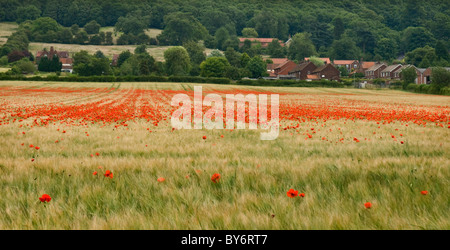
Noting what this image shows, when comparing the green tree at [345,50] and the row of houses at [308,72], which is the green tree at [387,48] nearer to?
the green tree at [345,50]

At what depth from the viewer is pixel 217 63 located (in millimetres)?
111812

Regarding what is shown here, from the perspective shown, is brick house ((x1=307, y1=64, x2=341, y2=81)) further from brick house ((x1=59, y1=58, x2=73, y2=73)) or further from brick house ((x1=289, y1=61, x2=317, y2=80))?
brick house ((x1=59, y1=58, x2=73, y2=73))

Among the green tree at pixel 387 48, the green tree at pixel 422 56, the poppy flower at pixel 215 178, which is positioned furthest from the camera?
the green tree at pixel 387 48

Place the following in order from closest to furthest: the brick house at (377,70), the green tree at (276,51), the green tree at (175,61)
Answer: the green tree at (175,61) < the brick house at (377,70) < the green tree at (276,51)

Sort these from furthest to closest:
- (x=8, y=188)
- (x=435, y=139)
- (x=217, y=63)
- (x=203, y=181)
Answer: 1. (x=217, y=63)
2. (x=435, y=139)
3. (x=203, y=181)
4. (x=8, y=188)

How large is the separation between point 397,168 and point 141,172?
358 centimetres

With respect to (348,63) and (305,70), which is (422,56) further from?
(305,70)

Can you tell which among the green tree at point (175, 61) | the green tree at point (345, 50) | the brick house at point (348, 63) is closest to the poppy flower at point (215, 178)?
the green tree at point (175, 61)

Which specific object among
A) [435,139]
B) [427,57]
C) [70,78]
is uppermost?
[427,57]

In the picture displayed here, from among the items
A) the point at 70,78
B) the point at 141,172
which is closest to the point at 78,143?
the point at 141,172

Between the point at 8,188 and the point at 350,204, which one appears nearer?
the point at 350,204

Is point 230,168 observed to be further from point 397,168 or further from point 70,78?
point 70,78

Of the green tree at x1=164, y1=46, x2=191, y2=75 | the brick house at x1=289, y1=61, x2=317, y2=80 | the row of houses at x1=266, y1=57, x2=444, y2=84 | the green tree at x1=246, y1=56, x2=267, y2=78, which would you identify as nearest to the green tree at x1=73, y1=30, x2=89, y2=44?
the green tree at x1=164, y1=46, x2=191, y2=75

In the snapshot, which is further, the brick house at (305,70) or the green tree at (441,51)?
the green tree at (441,51)
